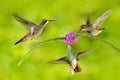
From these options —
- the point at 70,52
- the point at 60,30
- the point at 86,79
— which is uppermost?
the point at 70,52

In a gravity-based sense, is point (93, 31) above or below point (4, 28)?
above

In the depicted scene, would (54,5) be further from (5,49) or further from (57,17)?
(5,49)

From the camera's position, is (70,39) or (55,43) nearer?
(70,39)

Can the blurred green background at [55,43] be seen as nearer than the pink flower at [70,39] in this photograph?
No

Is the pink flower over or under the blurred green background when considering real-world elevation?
over

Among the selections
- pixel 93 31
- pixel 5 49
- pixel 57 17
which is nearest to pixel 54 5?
pixel 57 17

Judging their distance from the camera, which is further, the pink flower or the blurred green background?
the blurred green background

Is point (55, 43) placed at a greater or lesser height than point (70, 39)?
lesser

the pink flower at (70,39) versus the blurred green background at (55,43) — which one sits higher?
the pink flower at (70,39)
